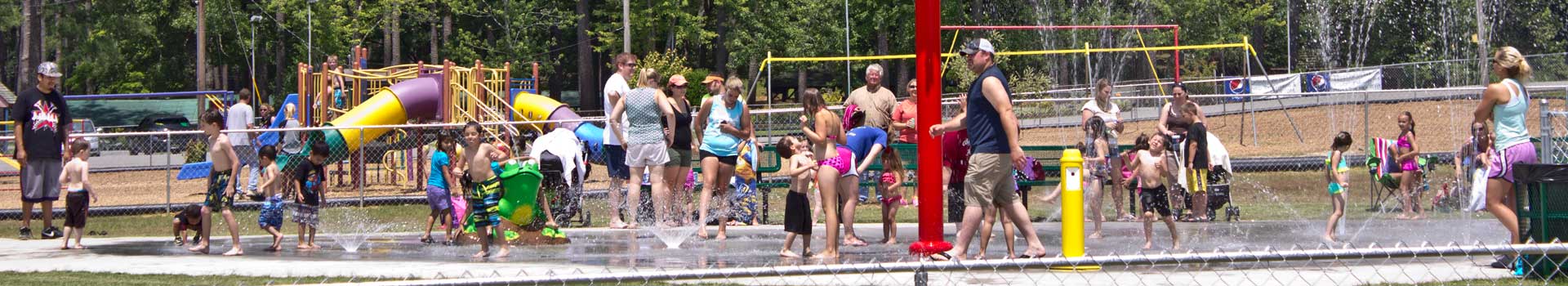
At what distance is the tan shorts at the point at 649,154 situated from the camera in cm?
1194

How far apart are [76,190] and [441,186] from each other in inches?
115

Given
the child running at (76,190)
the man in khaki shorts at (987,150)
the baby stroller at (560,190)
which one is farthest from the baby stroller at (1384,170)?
the child running at (76,190)

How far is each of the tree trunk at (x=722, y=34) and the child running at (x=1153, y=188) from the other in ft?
117

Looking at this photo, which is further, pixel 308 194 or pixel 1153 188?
pixel 1153 188

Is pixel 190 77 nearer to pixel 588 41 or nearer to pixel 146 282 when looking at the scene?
pixel 588 41

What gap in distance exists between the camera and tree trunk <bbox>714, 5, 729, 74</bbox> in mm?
48625

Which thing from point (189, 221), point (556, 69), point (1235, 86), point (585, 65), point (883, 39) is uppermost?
point (883, 39)

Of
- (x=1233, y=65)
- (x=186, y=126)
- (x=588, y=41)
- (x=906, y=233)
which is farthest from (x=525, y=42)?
(x=906, y=233)

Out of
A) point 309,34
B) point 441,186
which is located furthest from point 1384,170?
point 309,34

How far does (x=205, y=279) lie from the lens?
838 centimetres

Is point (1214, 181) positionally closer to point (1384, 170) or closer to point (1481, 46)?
point (1384, 170)

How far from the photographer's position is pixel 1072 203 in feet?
26.6

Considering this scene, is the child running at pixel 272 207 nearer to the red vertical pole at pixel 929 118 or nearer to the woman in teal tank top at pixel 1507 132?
the red vertical pole at pixel 929 118

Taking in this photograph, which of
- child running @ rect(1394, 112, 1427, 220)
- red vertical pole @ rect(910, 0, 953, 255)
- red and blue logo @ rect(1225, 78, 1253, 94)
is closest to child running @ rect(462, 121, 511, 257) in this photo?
red vertical pole @ rect(910, 0, 953, 255)
